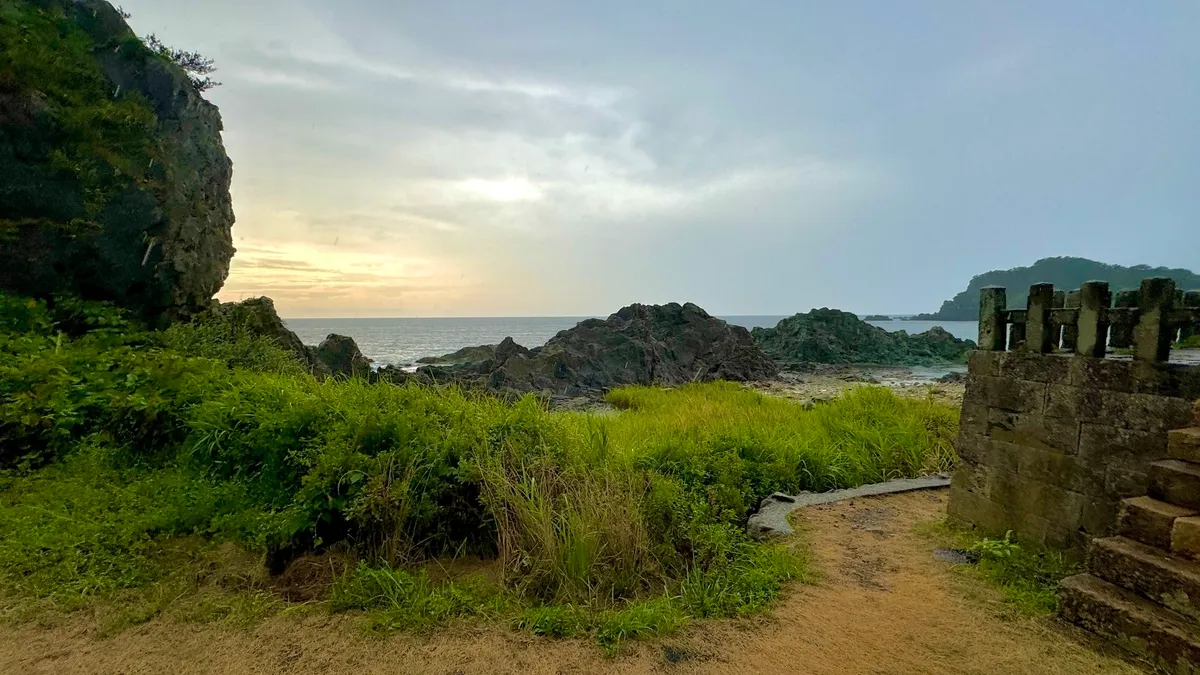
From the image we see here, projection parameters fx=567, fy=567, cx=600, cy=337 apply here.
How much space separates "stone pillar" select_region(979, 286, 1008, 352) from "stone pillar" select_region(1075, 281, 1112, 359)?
77cm

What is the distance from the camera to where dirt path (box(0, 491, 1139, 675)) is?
3.16 metres

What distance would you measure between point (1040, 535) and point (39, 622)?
23.7 feet

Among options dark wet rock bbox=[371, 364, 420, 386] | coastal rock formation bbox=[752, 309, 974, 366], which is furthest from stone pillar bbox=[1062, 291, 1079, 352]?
coastal rock formation bbox=[752, 309, 974, 366]

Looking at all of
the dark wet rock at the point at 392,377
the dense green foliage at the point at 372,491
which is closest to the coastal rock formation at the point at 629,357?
the dark wet rock at the point at 392,377

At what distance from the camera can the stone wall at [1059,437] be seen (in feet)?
13.1

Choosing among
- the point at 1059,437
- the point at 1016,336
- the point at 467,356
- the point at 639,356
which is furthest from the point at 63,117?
the point at 467,356

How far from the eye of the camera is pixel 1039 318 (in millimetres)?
4781

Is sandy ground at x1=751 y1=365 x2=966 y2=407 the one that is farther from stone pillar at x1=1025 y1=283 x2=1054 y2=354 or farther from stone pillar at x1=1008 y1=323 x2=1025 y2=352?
stone pillar at x1=1025 y1=283 x2=1054 y2=354

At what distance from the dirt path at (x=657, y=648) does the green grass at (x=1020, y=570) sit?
0.69ft

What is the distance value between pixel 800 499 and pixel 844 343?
3509 centimetres

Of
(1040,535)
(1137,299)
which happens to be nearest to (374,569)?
(1040,535)

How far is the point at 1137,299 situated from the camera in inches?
174

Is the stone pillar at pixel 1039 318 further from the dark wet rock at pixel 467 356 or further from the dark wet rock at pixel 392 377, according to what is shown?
the dark wet rock at pixel 467 356

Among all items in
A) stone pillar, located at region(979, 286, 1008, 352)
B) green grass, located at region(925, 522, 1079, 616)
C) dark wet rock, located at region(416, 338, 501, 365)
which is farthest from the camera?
dark wet rock, located at region(416, 338, 501, 365)
